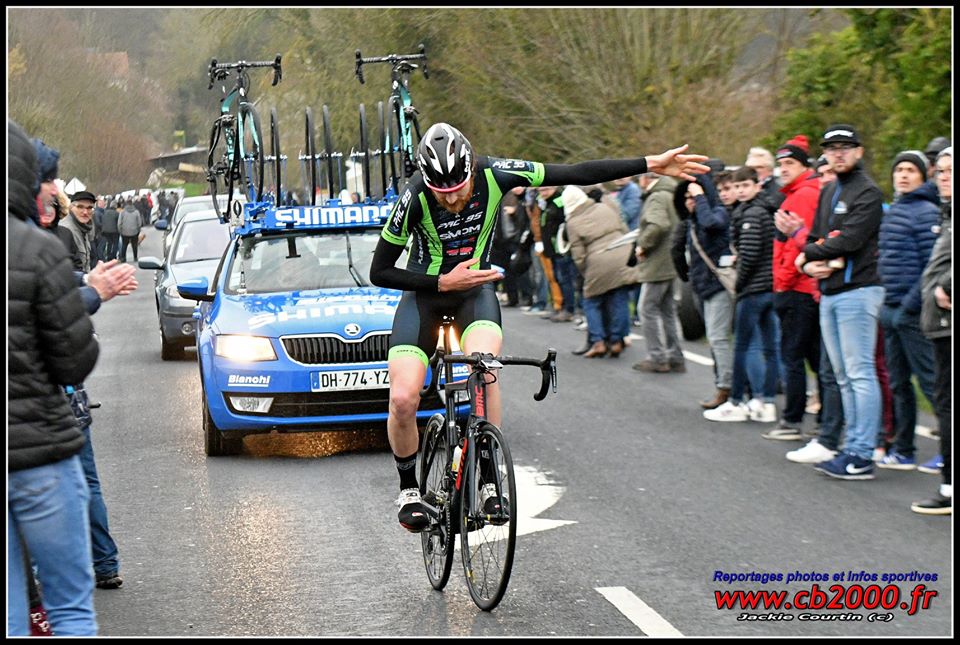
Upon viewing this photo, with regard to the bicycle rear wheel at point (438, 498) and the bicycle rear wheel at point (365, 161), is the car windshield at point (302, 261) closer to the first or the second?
the bicycle rear wheel at point (365, 161)

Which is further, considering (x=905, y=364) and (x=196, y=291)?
(x=196, y=291)

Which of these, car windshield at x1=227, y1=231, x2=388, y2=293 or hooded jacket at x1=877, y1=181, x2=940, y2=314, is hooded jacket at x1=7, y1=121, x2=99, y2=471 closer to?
hooded jacket at x1=877, y1=181, x2=940, y2=314

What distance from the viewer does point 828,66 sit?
901 inches

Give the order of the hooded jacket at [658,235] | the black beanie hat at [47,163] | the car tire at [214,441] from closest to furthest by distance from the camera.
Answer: the black beanie hat at [47,163] < the car tire at [214,441] < the hooded jacket at [658,235]

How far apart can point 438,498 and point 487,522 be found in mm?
619

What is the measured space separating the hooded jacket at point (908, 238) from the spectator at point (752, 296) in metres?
1.90

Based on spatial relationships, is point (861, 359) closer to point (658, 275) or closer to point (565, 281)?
point (658, 275)

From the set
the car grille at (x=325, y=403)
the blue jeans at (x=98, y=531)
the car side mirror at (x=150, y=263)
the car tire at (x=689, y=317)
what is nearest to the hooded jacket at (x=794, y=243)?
the car grille at (x=325, y=403)

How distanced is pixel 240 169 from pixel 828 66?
39.8 ft

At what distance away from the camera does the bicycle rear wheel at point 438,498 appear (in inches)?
264

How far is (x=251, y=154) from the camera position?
14305 millimetres

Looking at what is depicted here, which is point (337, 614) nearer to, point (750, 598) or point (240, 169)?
point (750, 598)

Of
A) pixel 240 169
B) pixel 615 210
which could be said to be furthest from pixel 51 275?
pixel 615 210

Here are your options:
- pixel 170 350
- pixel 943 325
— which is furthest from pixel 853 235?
pixel 170 350
